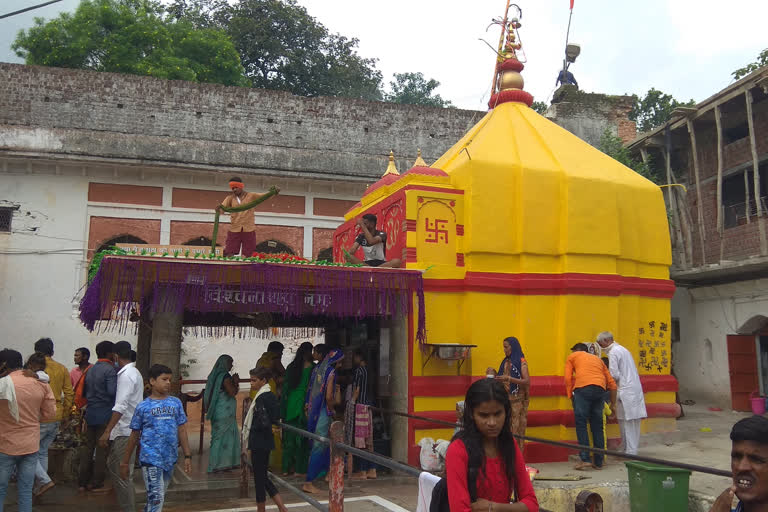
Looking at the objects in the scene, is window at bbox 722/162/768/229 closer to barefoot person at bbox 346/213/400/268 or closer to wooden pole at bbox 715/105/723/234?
wooden pole at bbox 715/105/723/234

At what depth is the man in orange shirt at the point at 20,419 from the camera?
17.7 feet

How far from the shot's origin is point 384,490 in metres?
7.69

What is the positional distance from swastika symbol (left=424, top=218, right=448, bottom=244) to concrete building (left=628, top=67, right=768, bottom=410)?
761cm

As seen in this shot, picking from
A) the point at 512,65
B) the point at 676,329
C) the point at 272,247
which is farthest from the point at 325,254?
the point at 676,329

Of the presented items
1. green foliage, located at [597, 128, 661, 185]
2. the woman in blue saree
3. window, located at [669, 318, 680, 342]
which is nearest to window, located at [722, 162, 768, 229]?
green foliage, located at [597, 128, 661, 185]

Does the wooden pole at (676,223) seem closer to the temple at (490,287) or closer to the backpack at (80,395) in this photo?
the temple at (490,287)

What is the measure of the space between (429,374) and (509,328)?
1343mm

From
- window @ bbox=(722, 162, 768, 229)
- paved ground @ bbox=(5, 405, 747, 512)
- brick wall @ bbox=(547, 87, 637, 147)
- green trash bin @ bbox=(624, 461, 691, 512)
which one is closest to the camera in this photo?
green trash bin @ bbox=(624, 461, 691, 512)

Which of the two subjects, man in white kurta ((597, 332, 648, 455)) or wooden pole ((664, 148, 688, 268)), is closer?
man in white kurta ((597, 332, 648, 455))

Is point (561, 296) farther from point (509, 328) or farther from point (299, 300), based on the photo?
point (299, 300)

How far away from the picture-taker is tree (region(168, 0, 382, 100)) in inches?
1213

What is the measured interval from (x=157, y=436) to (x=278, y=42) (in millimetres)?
28554

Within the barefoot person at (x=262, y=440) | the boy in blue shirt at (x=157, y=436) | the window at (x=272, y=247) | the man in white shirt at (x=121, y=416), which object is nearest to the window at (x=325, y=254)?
the window at (x=272, y=247)

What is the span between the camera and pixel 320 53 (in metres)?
32.2
